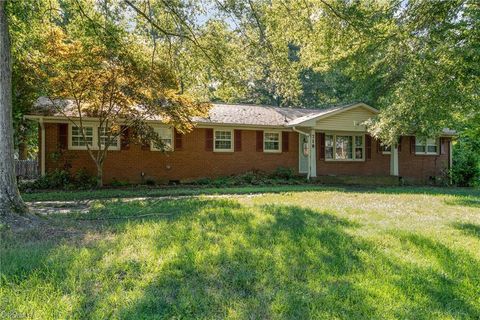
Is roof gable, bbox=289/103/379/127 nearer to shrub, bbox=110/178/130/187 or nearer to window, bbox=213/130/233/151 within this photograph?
window, bbox=213/130/233/151

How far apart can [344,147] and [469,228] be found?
12.0 metres

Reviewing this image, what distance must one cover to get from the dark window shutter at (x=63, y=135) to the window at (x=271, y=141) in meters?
8.72

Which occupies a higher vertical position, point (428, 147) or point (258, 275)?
point (428, 147)

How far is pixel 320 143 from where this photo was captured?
57.3 ft

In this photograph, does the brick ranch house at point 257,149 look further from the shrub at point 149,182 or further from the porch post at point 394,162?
the shrub at point 149,182

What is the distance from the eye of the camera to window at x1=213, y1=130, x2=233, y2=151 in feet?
52.0

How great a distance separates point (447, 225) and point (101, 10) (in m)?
10.3

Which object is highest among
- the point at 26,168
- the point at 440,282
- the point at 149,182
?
the point at 26,168

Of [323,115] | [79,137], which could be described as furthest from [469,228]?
[79,137]

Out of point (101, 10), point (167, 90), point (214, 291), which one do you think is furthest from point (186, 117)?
point (214, 291)

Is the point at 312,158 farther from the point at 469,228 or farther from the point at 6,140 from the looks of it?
the point at 6,140

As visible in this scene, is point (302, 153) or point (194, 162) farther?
point (302, 153)

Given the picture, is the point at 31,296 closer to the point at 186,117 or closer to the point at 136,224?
the point at 136,224

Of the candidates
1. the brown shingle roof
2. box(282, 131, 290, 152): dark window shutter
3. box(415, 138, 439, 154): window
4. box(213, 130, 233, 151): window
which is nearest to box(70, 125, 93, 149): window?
the brown shingle roof
